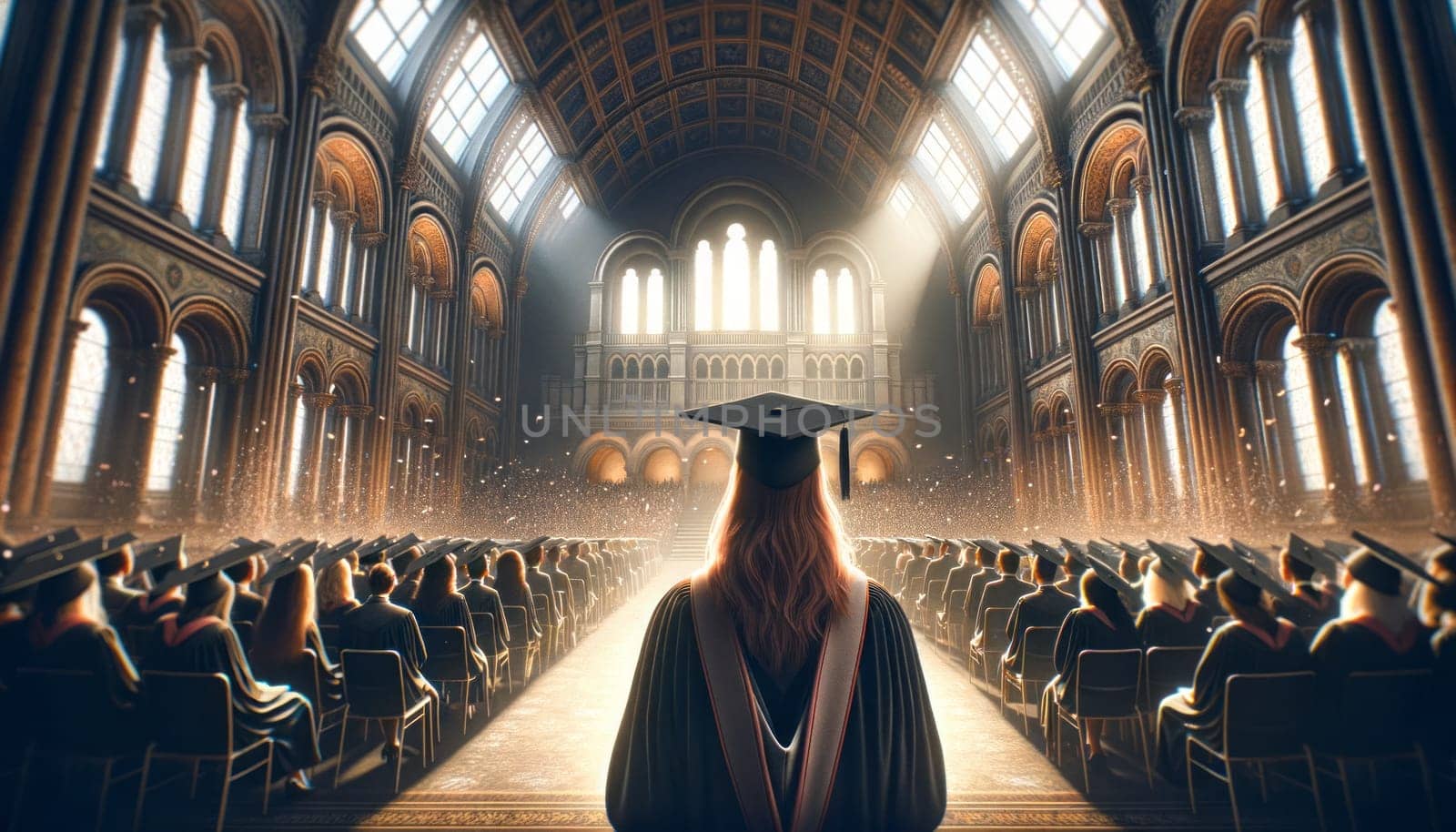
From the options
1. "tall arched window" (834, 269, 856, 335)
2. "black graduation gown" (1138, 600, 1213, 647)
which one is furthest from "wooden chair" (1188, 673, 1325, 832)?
"tall arched window" (834, 269, 856, 335)

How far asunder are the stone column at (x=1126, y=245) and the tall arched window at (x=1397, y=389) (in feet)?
17.2

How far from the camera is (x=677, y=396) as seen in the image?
25.4m

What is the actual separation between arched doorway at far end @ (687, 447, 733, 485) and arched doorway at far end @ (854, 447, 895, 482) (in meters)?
5.24

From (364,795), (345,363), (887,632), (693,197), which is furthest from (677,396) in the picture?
(887,632)

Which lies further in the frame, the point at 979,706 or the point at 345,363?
the point at 345,363

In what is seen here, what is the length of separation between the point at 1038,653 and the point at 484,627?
4532 millimetres

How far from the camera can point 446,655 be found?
5.11 metres

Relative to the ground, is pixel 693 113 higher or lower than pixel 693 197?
higher

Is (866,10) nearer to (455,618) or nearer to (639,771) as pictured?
(455,618)

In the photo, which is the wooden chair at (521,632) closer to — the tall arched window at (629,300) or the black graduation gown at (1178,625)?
the black graduation gown at (1178,625)

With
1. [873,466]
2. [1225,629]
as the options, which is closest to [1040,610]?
[1225,629]

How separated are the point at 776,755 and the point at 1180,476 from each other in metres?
14.2

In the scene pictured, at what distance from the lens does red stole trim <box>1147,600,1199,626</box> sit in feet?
14.7

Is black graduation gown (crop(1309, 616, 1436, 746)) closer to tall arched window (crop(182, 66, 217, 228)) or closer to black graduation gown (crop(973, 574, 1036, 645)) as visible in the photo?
black graduation gown (crop(973, 574, 1036, 645))
